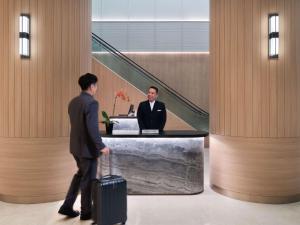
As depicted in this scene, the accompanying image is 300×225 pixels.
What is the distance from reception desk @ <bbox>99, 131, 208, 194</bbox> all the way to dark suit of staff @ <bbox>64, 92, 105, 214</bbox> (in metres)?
1.03

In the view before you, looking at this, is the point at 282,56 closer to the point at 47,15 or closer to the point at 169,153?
the point at 169,153

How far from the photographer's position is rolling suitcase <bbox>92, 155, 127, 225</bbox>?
3404mm

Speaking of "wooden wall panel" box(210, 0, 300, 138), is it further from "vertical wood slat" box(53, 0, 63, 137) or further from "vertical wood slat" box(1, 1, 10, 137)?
"vertical wood slat" box(1, 1, 10, 137)

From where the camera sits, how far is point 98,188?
3424 millimetres

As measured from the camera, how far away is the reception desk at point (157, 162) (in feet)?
15.6

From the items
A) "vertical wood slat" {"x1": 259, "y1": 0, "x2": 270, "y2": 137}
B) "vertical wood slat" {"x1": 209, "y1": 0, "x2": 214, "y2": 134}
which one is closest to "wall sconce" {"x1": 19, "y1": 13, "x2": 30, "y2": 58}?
"vertical wood slat" {"x1": 209, "y1": 0, "x2": 214, "y2": 134}

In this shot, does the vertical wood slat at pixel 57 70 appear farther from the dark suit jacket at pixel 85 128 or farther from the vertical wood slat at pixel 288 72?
→ the vertical wood slat at pixel 288 72

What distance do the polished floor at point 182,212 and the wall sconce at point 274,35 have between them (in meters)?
2.21

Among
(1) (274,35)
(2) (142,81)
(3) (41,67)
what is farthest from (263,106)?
(2) (142,81)

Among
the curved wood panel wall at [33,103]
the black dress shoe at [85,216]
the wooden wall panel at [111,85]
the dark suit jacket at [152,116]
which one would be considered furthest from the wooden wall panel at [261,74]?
the wooden wall panel at [111,85]

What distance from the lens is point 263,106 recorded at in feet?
14.8

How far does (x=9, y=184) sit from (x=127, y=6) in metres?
9.46

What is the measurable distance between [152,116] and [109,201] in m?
2.19

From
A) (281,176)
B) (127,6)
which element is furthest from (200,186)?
(127,6)
